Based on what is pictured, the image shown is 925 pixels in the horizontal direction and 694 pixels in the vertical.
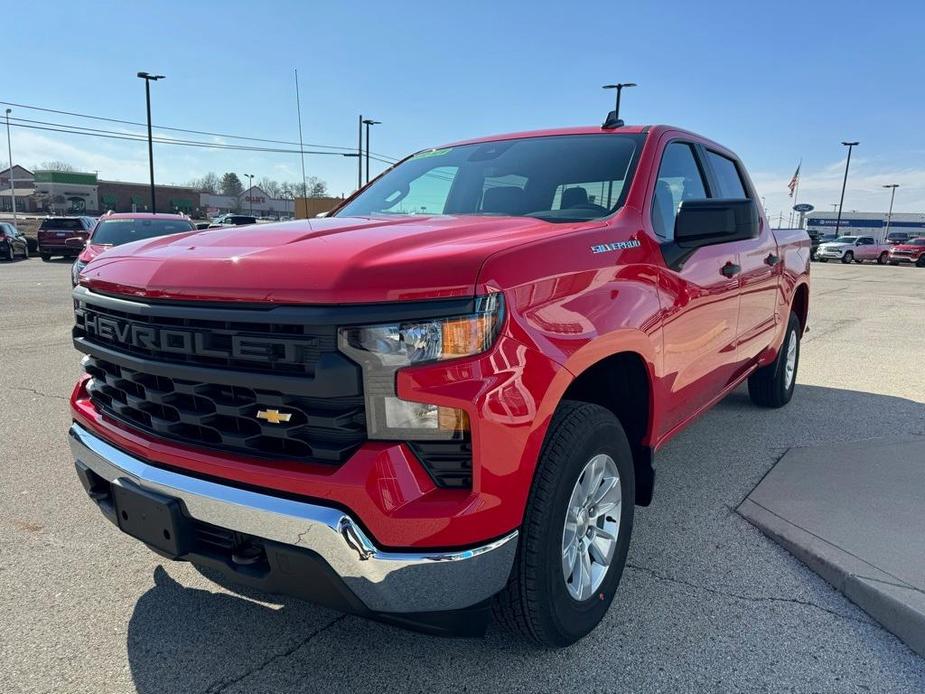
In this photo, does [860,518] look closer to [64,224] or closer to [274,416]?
[274,416]

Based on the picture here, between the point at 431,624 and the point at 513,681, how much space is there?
48 centimetres

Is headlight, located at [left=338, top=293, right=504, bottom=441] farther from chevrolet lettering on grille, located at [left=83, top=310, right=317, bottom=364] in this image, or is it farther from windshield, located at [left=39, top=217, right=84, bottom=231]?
windshield, located at [left=39, top=217, right=84, bottom=231]

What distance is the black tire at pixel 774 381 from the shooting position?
5164 millimetres

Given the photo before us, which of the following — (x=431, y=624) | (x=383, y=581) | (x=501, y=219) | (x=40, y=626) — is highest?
(x=501, y=219)

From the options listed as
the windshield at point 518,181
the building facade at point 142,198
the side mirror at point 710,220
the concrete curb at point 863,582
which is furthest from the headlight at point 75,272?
the building facade at point 142,198

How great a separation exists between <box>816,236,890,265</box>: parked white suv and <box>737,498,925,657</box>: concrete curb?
38514 millimetres

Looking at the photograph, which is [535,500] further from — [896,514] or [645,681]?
[896,514]

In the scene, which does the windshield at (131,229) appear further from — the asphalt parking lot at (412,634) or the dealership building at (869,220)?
the dealership building at (869,220)

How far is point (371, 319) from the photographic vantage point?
1744mm

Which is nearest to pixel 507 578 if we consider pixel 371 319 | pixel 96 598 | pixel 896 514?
pixel 371 319

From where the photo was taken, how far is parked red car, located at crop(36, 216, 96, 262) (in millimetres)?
23203

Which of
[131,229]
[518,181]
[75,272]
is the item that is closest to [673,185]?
[518,181]

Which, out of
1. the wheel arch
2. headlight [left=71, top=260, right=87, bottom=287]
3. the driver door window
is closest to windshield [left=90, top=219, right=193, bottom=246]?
headlight [left=71, top=260, right=87, bottom=287]

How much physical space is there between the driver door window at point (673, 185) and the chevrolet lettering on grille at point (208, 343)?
1.73 meters
